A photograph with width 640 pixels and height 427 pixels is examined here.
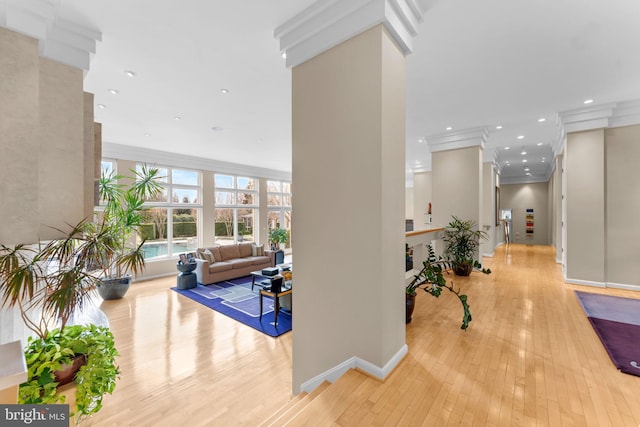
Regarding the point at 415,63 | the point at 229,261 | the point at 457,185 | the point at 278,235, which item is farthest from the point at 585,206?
the point at 278,235

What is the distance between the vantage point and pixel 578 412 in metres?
1.67

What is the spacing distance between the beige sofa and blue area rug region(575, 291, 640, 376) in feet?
22.2

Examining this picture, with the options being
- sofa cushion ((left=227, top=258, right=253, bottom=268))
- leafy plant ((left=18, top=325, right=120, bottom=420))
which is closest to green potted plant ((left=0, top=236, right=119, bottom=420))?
leafy plant ((left=18, top=325, right=120, bottom=420))

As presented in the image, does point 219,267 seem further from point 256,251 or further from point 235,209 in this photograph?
point 235,209

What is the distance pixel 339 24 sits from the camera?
208 centimetres

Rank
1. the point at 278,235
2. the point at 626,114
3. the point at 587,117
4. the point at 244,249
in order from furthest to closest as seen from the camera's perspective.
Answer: the point at 278,235 < the point at 244,249 < the point at 587,117 < the point at 626,114

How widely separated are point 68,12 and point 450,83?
4.11m

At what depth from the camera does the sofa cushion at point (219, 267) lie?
259 inches

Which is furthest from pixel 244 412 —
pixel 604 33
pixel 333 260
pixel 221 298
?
pixel 604 33

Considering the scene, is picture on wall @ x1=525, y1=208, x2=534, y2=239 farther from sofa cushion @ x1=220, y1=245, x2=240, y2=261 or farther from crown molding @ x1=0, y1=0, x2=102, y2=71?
crown molding @ x1=0, y1=0, x2=102, y2=71

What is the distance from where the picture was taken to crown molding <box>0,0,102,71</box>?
187 cm

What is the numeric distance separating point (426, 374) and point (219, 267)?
579cm

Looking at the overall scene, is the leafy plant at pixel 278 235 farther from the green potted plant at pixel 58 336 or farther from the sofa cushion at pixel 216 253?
the green potted plant at pixel 58 336

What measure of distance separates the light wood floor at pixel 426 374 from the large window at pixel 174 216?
3.02m
